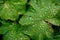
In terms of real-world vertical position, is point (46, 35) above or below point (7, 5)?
below

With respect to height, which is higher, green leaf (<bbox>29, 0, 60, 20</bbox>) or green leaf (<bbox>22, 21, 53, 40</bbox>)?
green leaf (<bbox>29, 0, 60, 20</bbox>)

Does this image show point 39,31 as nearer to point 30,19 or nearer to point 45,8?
point 30,19

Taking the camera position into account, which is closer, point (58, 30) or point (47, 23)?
point (47, 23)

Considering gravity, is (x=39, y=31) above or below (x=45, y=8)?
below

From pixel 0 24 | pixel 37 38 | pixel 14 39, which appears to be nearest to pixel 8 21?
pixel 0 24

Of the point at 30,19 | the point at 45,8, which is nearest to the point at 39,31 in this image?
the point at 30,19

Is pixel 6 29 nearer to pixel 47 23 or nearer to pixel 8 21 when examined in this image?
pixel 8 21

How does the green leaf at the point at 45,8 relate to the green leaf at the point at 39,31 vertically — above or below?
above

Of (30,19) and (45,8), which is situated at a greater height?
(45,8)
